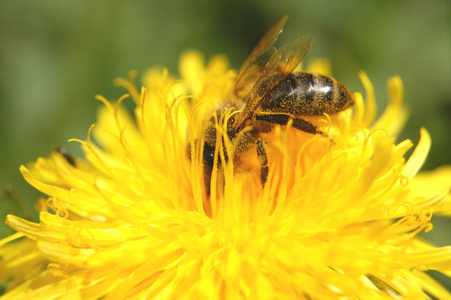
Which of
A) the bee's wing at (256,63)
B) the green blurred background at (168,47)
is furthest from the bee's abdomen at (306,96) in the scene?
the green blurred background at (168,47)

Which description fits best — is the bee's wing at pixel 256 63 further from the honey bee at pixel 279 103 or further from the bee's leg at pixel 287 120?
the bee's leg at pixel 287 120

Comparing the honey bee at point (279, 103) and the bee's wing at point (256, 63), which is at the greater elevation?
the bee's wing at point (256, 63)

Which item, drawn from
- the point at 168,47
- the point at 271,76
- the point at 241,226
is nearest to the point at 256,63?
the point at 271,76

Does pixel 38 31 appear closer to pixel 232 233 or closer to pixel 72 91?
pixel 72 91

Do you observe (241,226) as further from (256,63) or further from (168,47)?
(168,47)

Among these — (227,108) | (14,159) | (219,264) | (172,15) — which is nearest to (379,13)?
(172,15)

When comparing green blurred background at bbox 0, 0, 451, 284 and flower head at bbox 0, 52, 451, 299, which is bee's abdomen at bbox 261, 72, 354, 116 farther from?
green blurred background at bbox 0, 0, 451, 284
